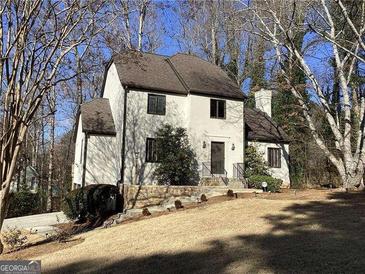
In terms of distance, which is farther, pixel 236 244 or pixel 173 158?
pixel 173 158

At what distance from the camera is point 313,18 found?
63.4 ft

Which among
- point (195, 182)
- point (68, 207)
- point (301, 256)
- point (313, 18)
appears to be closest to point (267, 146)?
point (195, 182)

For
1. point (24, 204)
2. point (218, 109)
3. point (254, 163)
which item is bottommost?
point (24, 204)

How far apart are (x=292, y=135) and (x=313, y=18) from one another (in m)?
11.0

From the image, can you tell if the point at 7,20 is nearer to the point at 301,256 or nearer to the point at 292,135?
the point at 301,256

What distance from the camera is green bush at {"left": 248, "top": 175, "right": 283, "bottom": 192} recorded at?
67.8 feet

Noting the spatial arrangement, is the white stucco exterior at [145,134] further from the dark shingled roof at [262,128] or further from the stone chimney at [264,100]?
the stone chimney at [264,100]

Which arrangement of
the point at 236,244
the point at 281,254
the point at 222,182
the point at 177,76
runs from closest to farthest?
the point at 281,254 → the point at 236,244 → the point at 222,182 → the point at 177,76

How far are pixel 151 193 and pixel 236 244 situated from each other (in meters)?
11.1

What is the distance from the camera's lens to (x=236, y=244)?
7621 mm

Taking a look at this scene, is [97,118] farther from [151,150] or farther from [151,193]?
[151,193]

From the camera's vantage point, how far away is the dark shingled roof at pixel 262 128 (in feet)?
81.3

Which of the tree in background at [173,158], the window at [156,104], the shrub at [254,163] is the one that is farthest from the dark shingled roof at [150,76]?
the shrub at [254,163]

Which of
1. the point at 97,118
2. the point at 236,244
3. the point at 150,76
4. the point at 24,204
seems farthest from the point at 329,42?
the point at 24,204
